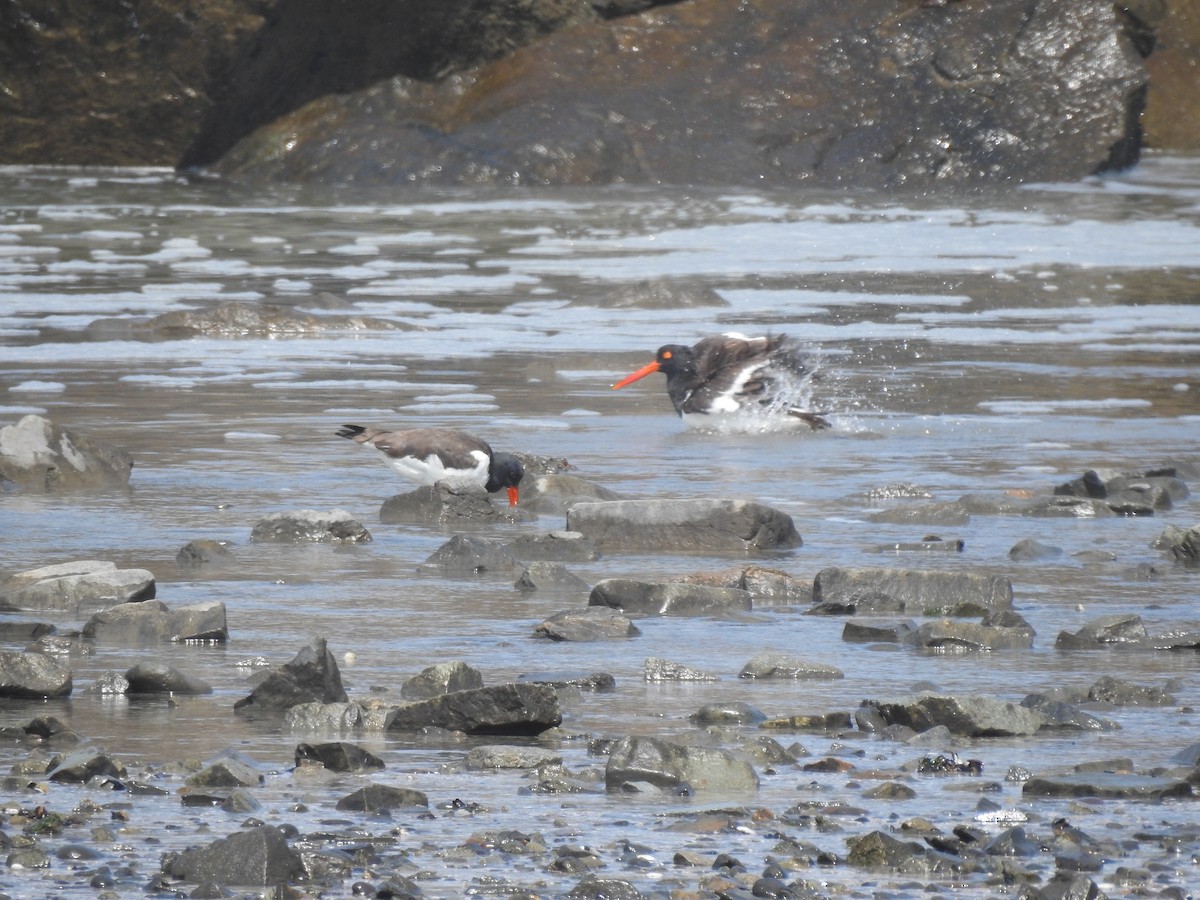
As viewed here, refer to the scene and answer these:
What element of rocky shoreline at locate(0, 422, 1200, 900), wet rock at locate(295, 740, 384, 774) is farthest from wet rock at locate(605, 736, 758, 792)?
wet rock at locate(295, 740, 384, 774)

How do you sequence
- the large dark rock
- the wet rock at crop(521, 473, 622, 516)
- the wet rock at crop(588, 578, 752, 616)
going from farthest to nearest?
the large dark rock, the wet rock at crop(521, 473, 622, 516), the wet rock at crop(588, 578, 752, 616)

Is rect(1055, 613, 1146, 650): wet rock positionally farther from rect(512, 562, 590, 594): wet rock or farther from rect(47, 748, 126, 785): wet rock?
rect(47, 748, 126, 785): wet rock

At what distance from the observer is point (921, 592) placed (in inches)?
204

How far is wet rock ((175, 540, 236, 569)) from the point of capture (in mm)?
5703

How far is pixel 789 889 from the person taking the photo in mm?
3012

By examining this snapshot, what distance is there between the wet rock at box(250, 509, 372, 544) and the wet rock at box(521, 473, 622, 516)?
0.86m

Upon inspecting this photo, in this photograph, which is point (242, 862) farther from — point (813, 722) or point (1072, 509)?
point (1072, 509)

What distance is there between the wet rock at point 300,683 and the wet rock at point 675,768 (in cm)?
73

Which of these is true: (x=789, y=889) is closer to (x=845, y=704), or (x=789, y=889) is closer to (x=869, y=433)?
(x=845, y=704)

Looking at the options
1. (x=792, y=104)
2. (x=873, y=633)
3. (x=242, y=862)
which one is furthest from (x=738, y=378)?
(x=792, y=104)

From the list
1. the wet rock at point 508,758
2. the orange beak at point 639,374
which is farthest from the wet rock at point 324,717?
the orange beak at point 639,374

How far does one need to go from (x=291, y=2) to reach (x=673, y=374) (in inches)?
692

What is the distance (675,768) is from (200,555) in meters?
2.46

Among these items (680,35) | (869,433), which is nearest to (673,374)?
(869,433)
